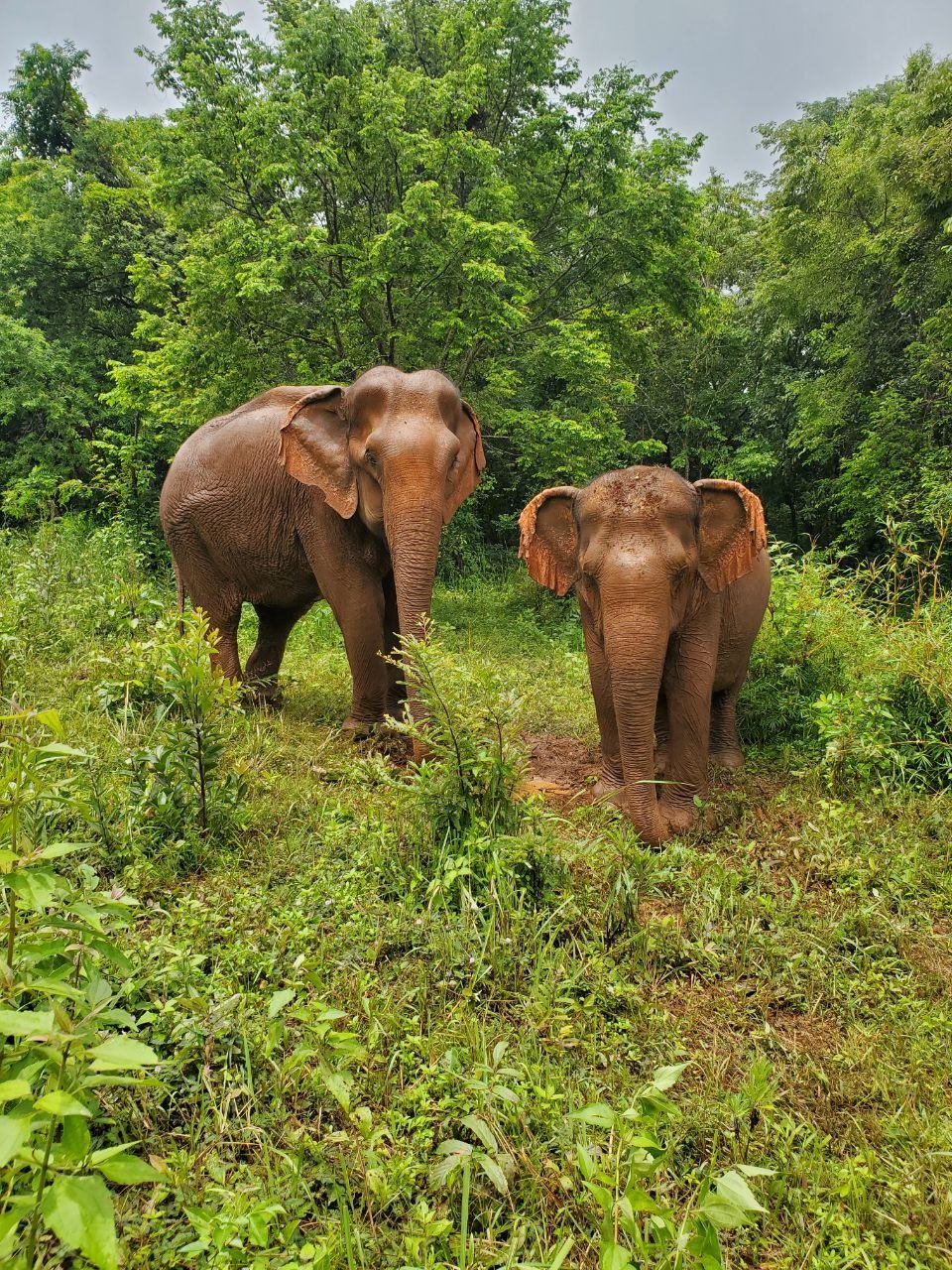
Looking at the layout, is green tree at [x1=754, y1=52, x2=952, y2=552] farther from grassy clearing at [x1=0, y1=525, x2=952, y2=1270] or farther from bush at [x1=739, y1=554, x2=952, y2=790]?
grassy clearing at [x1=0, y1=525, x2=952, y2=1270]

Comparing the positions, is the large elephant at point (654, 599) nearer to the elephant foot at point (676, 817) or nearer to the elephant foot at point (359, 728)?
the elephant foot at point (676, 817)

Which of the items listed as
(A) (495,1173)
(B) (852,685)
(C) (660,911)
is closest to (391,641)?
(C) (660,911)

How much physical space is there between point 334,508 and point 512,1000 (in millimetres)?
3261

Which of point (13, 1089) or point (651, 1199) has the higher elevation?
point (13, 1089)

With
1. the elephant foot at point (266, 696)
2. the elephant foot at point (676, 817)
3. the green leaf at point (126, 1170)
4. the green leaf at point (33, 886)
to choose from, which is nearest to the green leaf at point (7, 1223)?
the green leaf at point (126, 1170)

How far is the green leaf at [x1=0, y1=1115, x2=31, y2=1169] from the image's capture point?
0.91m

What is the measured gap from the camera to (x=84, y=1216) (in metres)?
0.95

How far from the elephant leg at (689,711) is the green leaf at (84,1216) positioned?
3535mm

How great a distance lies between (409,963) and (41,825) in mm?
1590

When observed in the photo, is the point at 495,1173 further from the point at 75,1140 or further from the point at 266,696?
the point at 266,696

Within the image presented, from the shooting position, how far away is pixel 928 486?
12461mm

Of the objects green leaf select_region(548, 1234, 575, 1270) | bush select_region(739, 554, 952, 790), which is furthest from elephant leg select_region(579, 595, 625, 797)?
green leaf select_region(548, 1234, 575, 1270)

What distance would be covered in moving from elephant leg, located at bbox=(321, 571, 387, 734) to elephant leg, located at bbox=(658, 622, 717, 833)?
195cm

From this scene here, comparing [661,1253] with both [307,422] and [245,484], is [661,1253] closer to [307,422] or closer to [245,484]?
[307,422]
